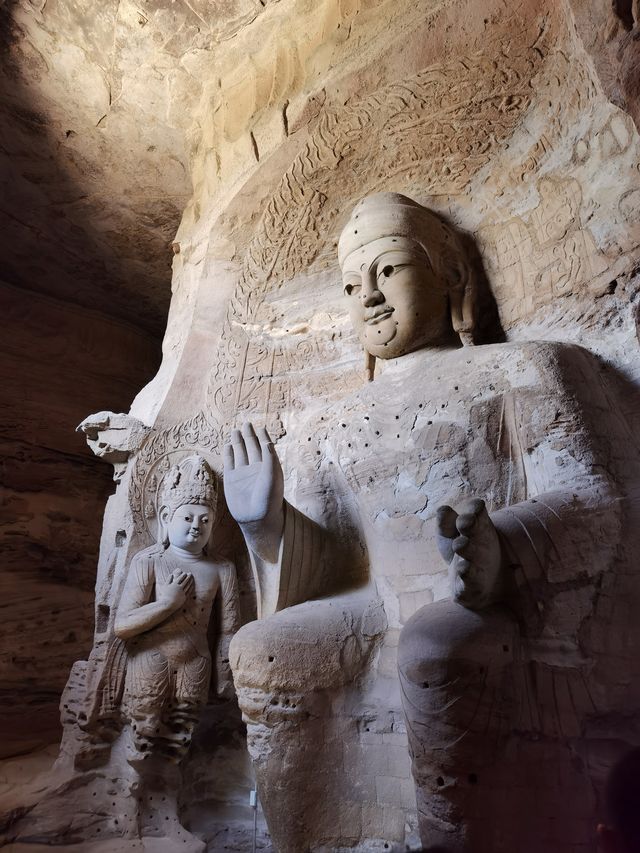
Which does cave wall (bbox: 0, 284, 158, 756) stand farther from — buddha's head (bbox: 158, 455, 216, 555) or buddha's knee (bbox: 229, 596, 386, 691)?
buddha's knee (bbox: 229, 596, 386, 691)

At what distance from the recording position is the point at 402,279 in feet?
9.51

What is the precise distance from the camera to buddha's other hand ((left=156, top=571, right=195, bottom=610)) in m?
2.81

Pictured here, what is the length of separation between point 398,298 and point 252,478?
109cm

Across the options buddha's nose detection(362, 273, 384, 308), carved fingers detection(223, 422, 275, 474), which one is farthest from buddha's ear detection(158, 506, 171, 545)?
buddha's nose detection(362, 273, 384, 308)

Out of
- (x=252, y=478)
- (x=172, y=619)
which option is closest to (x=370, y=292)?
(x=252, y=478)

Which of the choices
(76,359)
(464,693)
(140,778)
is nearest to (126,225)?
(76,359)

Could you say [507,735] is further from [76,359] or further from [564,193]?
[76,359]

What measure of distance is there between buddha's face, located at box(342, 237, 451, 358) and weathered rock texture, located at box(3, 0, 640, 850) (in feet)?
0.86

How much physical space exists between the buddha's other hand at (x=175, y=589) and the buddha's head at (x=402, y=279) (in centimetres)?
141

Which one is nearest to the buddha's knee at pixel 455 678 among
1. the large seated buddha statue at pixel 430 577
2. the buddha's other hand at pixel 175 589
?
the large seated buddha statue at pixel 430 577

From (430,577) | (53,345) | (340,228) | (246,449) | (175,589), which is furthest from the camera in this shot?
(53,345)

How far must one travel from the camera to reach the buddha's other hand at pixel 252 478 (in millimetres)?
2535

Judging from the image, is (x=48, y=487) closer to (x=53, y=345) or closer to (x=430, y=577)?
(x=53, y=345)

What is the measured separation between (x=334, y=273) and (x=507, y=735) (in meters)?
2.78
